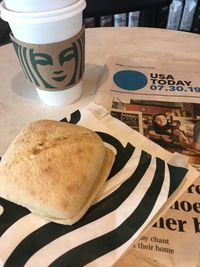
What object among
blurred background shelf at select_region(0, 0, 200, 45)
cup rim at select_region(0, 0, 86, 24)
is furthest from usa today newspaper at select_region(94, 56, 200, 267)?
blurred background shelf at select_region(0, 0, 200, 45)

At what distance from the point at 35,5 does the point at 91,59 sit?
0.24 meters

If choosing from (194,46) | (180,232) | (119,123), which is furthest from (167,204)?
(194,46)

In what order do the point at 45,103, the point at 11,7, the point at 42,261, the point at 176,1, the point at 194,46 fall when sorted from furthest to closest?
the point at 176,1, the point at 194,46, the point at 45,103, the point at 11,7, the point at 42,261

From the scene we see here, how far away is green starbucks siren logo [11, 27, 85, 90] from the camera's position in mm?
448

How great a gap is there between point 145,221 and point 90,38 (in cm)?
49

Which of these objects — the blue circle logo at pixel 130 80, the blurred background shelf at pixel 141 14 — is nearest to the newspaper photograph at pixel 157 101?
the blue circle logo at pixel 130 80

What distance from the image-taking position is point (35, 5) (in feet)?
1.31

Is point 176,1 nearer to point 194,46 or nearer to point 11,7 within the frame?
point 194,46

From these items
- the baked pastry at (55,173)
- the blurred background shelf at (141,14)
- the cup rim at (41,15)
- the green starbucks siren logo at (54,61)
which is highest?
the cup rim at (41,15)

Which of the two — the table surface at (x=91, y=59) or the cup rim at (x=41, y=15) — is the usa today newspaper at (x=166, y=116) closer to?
the table surface at (x=91, y=59)

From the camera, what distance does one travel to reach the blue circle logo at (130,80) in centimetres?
55

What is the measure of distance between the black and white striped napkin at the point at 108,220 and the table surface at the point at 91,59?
15cm

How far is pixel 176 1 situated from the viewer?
117cm

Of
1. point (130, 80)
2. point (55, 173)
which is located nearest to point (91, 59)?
point (130, 80)
